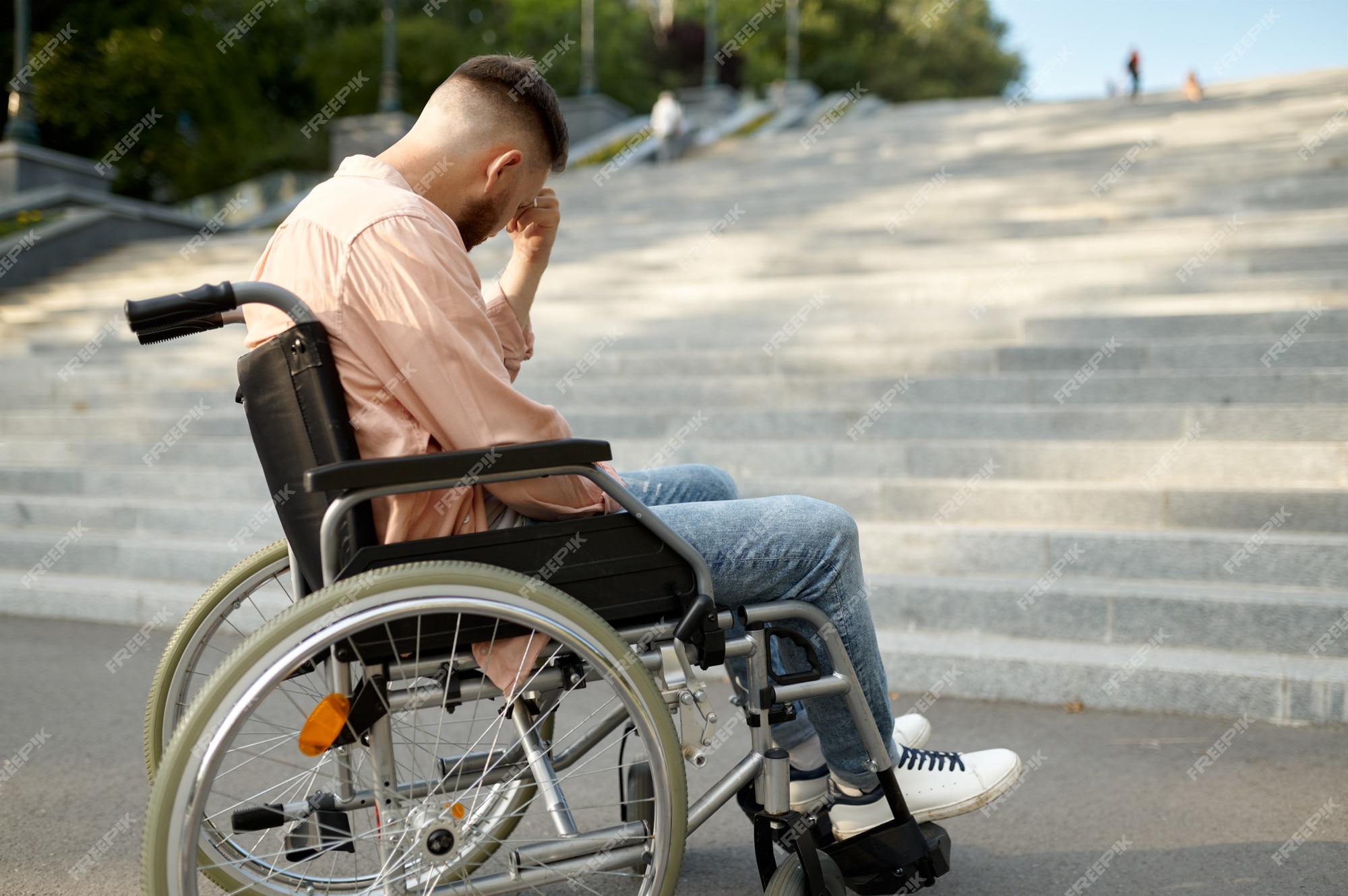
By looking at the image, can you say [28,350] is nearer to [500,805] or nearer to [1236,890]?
[500,805]

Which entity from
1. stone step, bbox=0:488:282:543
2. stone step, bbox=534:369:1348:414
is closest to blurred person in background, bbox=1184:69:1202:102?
stone step, bbox=534:369:1348:414

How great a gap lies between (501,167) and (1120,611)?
263 cm

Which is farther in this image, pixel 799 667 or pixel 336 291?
pixel 799 667

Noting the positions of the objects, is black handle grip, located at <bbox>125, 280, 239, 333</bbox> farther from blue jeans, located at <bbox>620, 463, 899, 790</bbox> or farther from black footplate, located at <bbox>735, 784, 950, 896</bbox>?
black footplate, located at <bbox>735, 784, 950, 896</bbox>

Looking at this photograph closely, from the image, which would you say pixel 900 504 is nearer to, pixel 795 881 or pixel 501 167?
pixel 795 881

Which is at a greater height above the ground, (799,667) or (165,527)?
(799,667)

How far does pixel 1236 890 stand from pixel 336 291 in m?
2.15

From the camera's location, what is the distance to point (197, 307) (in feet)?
5.21

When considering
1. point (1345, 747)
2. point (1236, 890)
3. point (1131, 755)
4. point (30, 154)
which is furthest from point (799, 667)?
point (30, 154)

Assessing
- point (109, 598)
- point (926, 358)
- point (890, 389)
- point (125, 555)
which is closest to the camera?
point (109, 598)

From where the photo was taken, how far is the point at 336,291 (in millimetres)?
1662

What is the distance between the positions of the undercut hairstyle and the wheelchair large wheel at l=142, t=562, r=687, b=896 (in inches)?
32.4

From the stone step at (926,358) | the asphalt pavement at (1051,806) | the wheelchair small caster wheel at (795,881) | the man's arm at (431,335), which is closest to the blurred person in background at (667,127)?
the stone step at (926,358)

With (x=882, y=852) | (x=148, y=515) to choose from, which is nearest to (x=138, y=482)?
(x=148, y=515)
